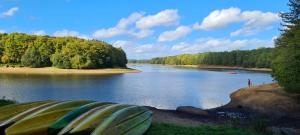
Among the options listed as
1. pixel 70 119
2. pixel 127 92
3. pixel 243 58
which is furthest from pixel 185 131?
pixel 243 58

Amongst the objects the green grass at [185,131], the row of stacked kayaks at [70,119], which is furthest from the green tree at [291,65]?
the row of stacked kayaks at [70,119]

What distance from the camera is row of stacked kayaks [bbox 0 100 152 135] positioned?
5879mm

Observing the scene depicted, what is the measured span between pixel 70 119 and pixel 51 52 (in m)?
111

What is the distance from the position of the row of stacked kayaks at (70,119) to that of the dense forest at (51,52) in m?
101

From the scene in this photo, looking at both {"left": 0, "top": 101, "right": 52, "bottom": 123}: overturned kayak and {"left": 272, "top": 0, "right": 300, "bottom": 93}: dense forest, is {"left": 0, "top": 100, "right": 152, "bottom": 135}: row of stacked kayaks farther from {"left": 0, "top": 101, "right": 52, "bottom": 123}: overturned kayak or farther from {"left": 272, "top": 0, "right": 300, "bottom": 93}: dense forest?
{"left": 272, "top": 0, "right": 300, "bottom": 93}: dense forest

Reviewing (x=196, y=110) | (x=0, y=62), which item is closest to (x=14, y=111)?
(x=196, y=110)

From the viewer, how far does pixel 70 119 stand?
623 centimetres

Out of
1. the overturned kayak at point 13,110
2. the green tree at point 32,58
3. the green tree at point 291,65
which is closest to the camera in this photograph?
the overturned kayak at point 13,110

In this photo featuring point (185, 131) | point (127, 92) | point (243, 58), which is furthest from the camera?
point (243, 58)

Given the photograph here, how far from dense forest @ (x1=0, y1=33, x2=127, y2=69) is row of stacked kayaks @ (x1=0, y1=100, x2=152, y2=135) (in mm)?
101033

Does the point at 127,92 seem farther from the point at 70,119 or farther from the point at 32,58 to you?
the point at 32,58

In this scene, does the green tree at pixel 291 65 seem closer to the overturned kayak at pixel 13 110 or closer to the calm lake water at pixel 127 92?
the calm lake water at pixel 127 92

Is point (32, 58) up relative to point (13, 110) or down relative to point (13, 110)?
up

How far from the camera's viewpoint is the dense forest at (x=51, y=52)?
108000 mm
